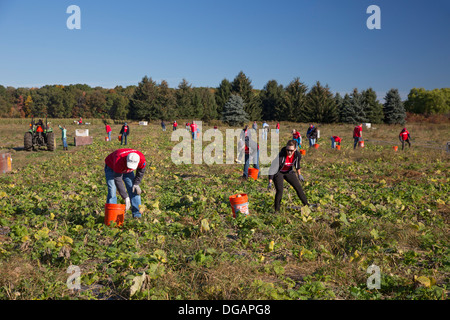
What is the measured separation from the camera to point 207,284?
3.97 meters

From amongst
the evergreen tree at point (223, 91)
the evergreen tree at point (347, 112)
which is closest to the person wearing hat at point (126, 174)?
the evergreen tree at point (347, 112)

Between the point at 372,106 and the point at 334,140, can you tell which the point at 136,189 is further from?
the point at 372,106

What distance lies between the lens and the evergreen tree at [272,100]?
6024cm

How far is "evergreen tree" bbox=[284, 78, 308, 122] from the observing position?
56.6 m

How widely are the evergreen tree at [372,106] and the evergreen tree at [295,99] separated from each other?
9.89m

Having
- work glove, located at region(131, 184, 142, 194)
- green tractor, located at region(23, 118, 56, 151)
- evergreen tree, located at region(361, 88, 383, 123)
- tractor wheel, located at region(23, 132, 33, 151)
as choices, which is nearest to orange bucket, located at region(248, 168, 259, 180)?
work glove, located at region(131, 184, 142, 194)

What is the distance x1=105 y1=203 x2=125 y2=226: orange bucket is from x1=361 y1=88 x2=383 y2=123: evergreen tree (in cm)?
5172

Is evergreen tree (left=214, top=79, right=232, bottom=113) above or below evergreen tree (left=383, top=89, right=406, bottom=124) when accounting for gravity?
above

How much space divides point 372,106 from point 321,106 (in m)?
7.82

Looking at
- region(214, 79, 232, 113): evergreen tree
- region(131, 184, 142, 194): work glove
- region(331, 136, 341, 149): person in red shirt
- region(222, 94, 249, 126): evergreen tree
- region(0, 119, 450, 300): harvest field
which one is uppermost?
region(214, 79, 232, 113): evergreen tree

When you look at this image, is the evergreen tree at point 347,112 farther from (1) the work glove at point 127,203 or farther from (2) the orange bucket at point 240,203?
(1) the work glove at point 127,203

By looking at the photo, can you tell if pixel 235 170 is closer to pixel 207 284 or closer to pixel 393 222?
pixel 393 222

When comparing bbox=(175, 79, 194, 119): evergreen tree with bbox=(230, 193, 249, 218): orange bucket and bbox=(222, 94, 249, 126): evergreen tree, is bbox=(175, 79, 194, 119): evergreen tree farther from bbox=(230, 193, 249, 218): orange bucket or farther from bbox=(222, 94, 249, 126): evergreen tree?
bbox=(230, 193, 249, 218): orange bucket

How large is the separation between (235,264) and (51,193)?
627cm
